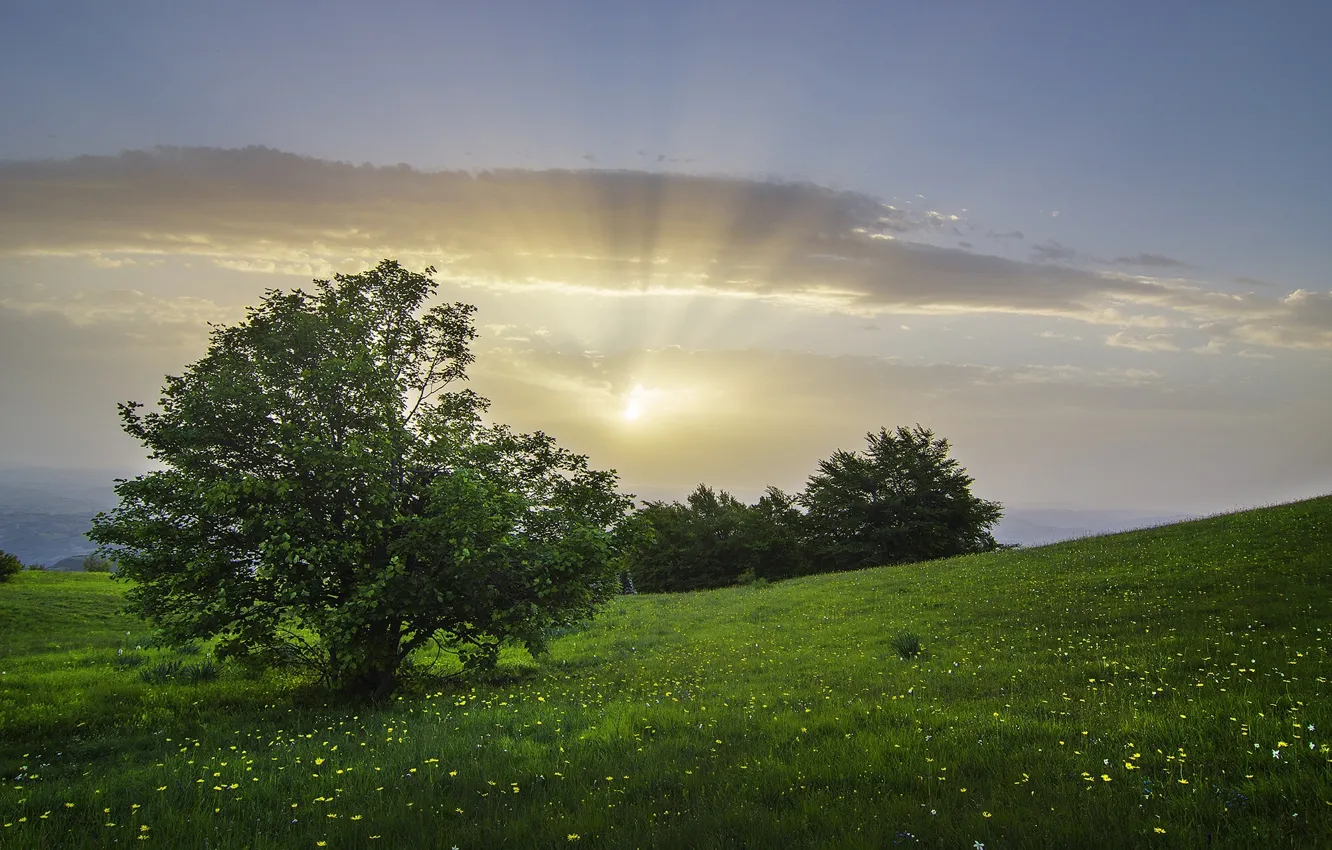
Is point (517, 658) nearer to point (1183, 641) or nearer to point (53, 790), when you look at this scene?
point (53, 790)

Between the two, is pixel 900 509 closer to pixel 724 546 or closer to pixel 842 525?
pixel 842 525

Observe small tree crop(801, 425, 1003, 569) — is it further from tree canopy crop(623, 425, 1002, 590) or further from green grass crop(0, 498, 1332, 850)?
green grass crop(0, 498, 1332, 850)

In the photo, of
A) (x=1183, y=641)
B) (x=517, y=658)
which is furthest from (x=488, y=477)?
(x=1183, y=641)

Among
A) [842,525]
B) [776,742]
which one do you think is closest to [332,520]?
[776,742]

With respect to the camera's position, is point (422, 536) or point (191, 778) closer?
point (191, 778)

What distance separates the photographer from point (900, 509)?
69500mm

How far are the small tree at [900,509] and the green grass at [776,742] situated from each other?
4939 cm

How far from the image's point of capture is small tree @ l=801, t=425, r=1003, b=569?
224 feet

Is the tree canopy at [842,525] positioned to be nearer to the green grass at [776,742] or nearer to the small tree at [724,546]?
the small tree at [724,546]

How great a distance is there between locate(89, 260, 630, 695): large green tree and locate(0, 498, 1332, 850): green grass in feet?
5.82

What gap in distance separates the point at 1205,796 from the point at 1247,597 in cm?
1454

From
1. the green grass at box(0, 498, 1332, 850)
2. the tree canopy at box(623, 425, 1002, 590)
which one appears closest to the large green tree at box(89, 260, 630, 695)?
the green grass at box(0, 498, 1332, 850)

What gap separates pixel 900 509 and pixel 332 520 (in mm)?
65353

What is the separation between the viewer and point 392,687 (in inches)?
579
